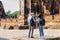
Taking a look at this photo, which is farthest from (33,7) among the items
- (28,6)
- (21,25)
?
(21,25)

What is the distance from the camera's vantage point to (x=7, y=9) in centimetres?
3152

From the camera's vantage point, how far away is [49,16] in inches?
1144

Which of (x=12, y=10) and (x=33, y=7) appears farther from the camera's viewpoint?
(x=12, y=10)

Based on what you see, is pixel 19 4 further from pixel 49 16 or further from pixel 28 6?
pixel 49 16

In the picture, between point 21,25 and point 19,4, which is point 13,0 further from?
point 21,25

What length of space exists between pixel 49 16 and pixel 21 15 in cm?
366

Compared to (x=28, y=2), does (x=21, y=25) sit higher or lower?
lower

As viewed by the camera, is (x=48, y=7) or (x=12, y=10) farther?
(x=12, y=10)

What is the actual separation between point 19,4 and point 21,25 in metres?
3.72

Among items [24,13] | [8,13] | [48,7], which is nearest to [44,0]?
[48,7]

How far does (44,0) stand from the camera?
2934 cm

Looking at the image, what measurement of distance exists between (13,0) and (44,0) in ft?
15.3

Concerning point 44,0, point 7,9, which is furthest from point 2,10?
Answer: point 44,0

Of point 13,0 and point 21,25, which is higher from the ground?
point 13,0
